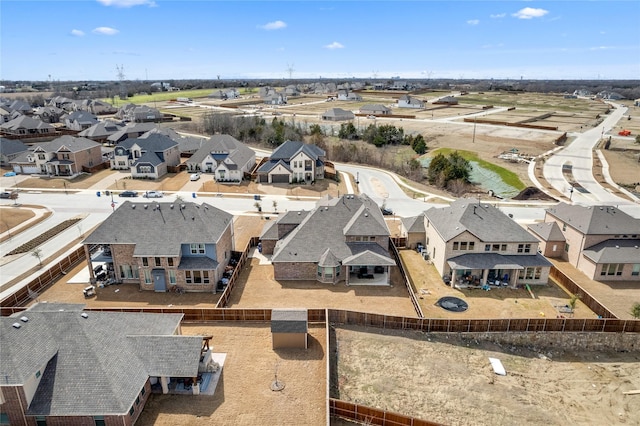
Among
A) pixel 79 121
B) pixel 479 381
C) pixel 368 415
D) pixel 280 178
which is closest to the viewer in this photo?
pixel 368 415

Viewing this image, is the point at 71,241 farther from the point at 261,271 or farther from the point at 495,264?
the point at 495,264

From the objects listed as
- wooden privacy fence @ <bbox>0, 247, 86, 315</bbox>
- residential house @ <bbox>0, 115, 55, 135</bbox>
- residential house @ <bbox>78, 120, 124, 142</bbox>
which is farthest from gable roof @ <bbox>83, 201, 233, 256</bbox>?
residential house @ <bbox>0, 115, 55, 135</bbox>

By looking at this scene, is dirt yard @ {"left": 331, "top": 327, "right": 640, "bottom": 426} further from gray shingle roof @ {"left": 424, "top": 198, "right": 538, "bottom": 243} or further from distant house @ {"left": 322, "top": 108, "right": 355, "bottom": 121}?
distant house @ {"left": 322, "top": 108, "right": 355, "bottom": 121}

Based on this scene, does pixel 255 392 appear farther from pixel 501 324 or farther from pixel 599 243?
pixel 599 243

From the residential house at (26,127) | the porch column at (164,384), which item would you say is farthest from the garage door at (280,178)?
the residential house at (26,127)

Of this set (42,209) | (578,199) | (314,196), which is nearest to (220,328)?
(314,196)

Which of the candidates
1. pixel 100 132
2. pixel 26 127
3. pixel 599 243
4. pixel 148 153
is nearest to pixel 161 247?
pixel 599 243
